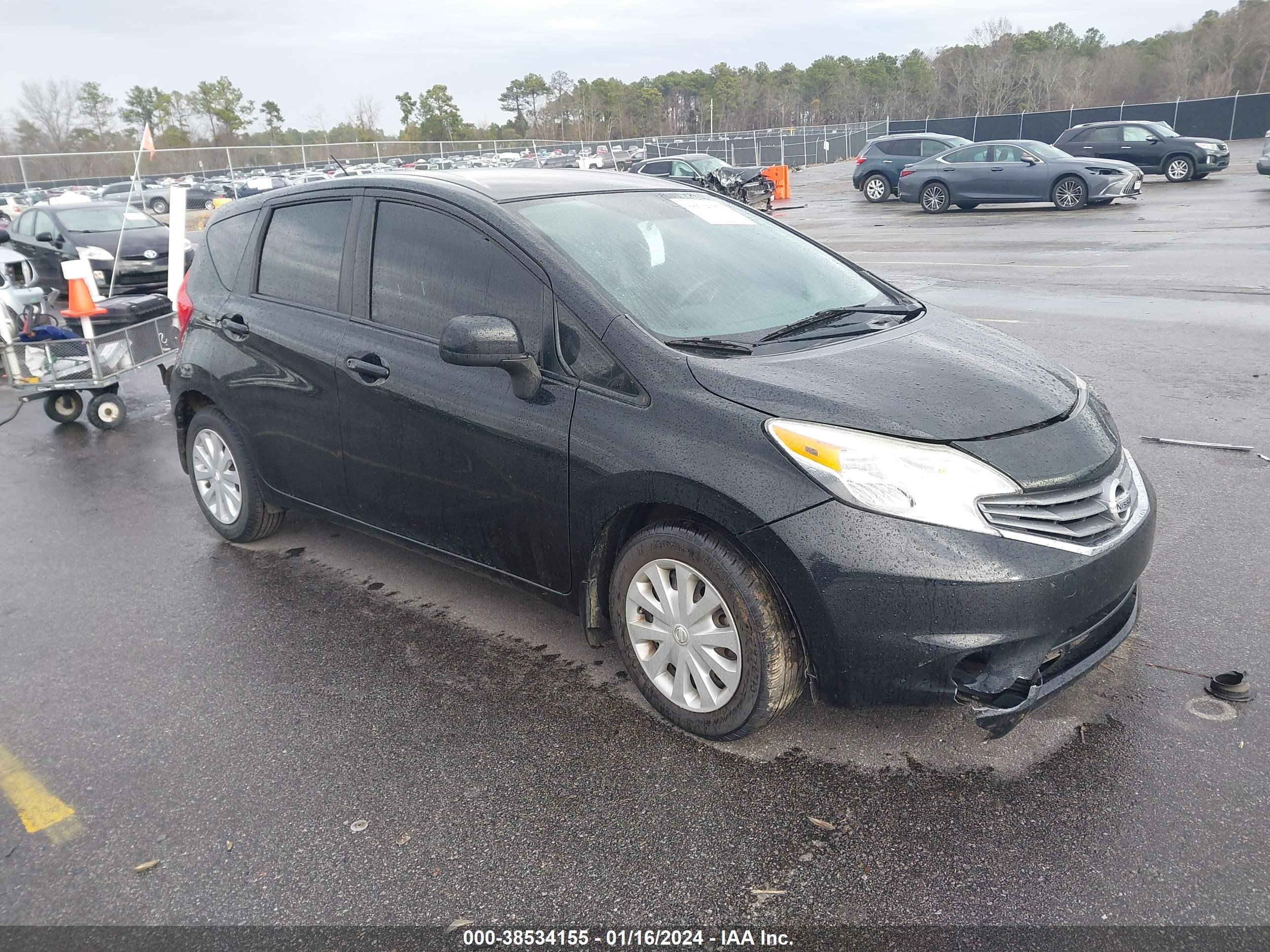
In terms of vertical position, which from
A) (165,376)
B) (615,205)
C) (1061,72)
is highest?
(1061,72)

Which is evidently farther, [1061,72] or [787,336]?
[1061,72]

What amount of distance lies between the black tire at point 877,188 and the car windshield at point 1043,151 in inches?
214

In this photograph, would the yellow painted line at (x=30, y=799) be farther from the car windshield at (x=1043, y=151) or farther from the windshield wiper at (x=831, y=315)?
the car windshield at (x=1043, y=151)

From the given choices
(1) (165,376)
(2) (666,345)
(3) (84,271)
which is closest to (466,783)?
(2) (666,345)

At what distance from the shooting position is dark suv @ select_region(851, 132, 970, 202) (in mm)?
27078

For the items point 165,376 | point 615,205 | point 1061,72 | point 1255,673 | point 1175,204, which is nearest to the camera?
point 1255,673

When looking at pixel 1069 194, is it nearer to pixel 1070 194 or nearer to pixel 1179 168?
pixel 1070 194

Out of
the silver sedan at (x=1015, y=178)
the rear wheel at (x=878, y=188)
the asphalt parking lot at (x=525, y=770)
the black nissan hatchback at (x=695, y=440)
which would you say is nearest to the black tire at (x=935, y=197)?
the silver sedan at (x=1015, y=178)

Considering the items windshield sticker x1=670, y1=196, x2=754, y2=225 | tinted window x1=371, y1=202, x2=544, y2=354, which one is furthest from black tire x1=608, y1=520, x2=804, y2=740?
windshield sticker x1=670, y1=196, x2=754, y2=225

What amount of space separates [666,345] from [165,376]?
19.0 feet

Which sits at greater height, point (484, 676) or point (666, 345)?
point (666, 345)

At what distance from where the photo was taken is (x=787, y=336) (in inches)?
137

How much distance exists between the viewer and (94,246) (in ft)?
51.1

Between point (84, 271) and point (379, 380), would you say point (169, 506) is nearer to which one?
point (379, 380)
